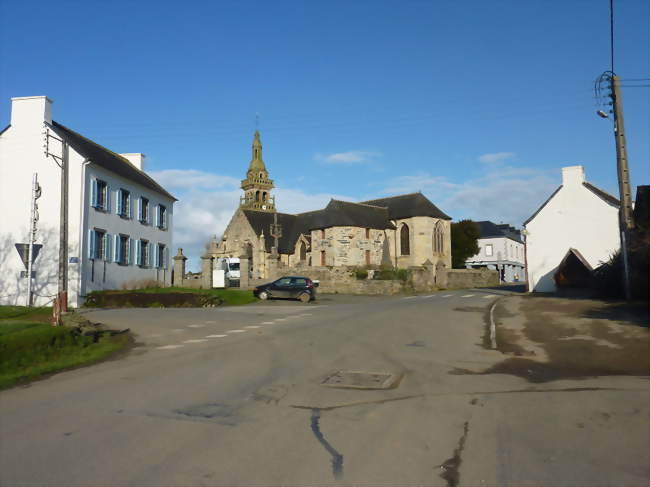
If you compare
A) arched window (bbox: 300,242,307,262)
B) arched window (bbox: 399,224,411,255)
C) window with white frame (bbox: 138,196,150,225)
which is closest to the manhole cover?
window with white frame (bbox: 138,196,150,225)

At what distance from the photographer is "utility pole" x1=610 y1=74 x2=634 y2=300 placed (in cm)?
1922

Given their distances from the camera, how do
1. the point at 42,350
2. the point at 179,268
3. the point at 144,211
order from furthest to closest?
the point at 179,268
the point at 144,211
the point at 42,350

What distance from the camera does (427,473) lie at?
4547 mm

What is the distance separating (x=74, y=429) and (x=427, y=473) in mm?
3735

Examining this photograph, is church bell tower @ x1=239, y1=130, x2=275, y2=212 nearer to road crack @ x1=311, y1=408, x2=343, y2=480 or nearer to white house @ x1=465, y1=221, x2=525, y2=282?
white house @ x1=465, y1=221, x2=525, y2=282

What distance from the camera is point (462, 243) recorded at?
6444 centimetres

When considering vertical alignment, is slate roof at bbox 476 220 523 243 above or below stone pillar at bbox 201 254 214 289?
above

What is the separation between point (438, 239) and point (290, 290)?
27.2 meters

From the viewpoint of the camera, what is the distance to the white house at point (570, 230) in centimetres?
2814

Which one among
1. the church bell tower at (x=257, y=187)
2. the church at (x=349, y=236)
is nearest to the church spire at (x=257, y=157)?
the church bell tower at (x=257, y=187)

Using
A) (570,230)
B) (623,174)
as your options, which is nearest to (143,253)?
(570,230)

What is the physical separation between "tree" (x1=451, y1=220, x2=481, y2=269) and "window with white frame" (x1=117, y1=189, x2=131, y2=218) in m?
42.9

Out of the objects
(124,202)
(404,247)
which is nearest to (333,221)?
(404,247)

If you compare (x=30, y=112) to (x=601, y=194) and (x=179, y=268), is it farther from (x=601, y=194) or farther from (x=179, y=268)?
(x=601, y=194)
